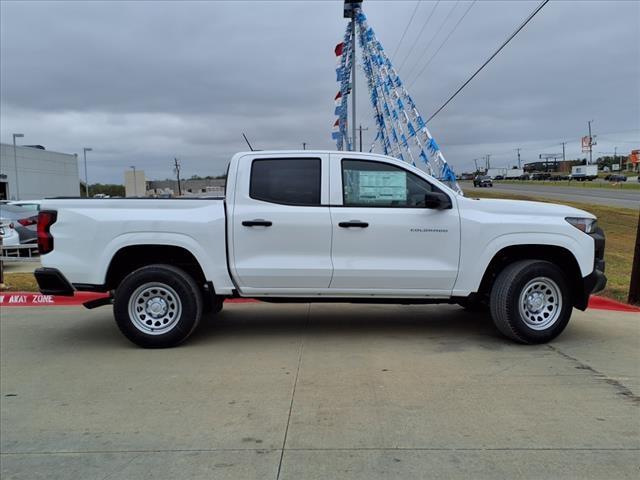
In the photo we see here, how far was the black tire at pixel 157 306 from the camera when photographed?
18.7 ft

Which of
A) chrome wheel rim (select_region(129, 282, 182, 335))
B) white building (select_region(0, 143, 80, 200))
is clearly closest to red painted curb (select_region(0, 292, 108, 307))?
chrome wheel rim (select_region(129, 282, 182, 335))

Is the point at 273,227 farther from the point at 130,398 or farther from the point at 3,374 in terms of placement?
the point at 3,374

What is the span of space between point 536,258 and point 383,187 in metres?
1.83

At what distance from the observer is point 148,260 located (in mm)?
→ 6023

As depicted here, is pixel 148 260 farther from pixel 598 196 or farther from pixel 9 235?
pixel 598 196

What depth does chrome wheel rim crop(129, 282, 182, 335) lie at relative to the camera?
18.9ft

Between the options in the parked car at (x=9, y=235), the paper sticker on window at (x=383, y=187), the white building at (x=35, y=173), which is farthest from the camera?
the white building at (x=35, y=173)

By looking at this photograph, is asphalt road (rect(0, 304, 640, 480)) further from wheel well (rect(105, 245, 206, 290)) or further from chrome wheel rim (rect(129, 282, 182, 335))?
wheel well (rect(105, 245, 206, 290))

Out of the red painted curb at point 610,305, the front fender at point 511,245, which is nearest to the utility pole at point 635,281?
the red painted curb at point 610,305

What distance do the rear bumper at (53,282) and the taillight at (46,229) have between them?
21cm

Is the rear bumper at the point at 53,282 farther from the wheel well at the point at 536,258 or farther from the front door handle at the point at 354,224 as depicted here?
the wheel well at the point at 536,258

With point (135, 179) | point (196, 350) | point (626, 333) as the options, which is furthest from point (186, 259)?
point (135, 179)

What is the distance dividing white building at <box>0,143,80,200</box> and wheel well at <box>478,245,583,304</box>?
59600mm

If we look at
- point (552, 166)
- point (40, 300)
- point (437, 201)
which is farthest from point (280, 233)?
point (552, 166)
